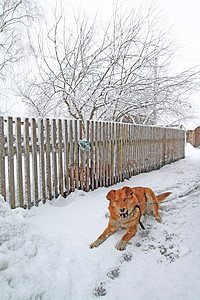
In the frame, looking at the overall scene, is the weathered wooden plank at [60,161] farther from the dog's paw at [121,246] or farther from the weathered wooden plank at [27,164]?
the dog's paw at [121,246]

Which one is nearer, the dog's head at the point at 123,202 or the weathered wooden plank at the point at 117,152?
the dog's head at the point at 123,202

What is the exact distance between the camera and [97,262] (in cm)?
191

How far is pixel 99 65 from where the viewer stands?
5902mm

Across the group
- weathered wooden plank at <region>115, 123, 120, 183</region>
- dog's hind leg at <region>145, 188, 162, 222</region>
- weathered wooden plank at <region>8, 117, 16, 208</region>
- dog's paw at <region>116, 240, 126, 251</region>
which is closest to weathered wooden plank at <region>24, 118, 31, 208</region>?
weathered wooden plank at <region>8, 117, 16, 208</region>

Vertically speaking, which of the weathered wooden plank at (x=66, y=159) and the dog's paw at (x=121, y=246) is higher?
the weathered wooden plank at (x=66, y=159)

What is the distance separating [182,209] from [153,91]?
4.89 meters

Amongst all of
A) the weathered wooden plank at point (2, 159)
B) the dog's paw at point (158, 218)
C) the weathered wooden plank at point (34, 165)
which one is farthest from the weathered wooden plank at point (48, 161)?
the dog's paw at point (158, 218)

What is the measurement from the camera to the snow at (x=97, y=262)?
1.46 metres

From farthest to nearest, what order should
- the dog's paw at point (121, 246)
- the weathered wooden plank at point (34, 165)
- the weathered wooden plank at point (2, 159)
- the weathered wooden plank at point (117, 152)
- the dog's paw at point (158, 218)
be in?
the weathered wooden plank at point (117, 152)
the weathered wooden plank at point (34, 165)
the weathered wooden plank at point (2, 159)
the dog's paw at point (158, 218)
the dog's paw at point (121, 246)

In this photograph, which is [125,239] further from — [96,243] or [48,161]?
[48,161]

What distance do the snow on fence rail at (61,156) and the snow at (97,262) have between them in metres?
0.73

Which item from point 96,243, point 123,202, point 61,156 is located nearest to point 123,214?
point 123,202

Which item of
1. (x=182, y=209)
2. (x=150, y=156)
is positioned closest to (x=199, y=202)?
(x=182, y=209)

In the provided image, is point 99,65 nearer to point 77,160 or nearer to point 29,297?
point 77,160
